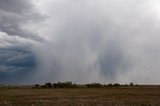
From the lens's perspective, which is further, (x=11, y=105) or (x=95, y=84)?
(x=95, y=84)

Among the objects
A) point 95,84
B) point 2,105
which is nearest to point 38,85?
point 95,84

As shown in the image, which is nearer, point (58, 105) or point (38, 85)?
point (58, 105)

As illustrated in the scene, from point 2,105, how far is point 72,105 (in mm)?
8886

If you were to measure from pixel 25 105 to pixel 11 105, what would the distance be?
70.2 inches

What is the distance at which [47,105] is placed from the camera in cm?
4022

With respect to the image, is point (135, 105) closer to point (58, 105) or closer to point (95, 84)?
point (58, 105)

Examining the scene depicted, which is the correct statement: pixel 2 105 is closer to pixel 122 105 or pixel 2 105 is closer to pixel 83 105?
pixel 83 105

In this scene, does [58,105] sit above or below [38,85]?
below

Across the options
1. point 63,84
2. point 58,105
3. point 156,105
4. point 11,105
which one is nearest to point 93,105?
point 58,105

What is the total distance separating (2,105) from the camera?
40.4 metres

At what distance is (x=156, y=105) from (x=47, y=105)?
13577mm

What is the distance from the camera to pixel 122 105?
39.6 metres

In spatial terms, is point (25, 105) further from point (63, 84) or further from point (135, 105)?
point (63, 84)

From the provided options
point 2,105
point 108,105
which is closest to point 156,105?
point 108,105
